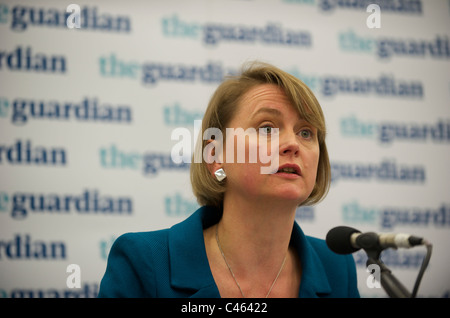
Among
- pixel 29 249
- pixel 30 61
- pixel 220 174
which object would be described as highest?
pixel 30 61

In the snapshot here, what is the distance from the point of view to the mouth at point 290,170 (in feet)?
4.73

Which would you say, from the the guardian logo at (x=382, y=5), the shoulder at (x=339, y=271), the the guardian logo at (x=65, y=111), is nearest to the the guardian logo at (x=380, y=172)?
the the guardian logo at (x=382, y=5)

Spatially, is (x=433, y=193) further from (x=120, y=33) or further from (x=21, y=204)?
(x=21, y=204)

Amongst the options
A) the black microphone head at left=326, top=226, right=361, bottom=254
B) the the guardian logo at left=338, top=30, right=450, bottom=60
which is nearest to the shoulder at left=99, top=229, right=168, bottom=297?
the black microphone head at left=326, top=226, right=361, bottom=254

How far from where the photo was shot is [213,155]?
1676 mm

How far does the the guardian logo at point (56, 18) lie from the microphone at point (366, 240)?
2.20m

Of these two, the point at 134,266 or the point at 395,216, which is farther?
the point at 395,216

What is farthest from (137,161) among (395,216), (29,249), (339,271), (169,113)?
(395,216)

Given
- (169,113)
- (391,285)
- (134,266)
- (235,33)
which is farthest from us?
(235,33)

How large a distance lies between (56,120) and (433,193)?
2489 mm

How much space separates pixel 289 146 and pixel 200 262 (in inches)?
18.6

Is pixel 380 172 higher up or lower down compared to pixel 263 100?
lower down

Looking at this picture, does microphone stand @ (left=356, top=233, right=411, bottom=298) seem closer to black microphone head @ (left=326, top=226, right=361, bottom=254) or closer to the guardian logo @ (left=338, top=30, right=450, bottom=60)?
black microphone head @ (left=326, top=226, right=361, bottom=254)

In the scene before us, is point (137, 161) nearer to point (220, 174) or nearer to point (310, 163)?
point (220, 174)
